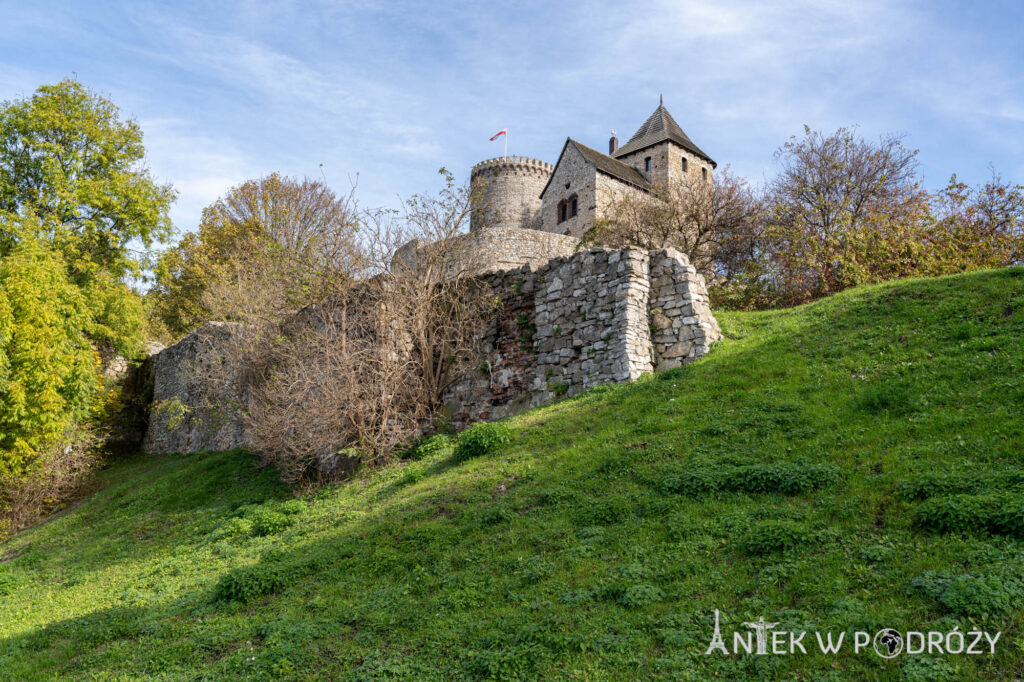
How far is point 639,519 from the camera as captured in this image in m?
6.27

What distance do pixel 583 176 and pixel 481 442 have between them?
1042 inches

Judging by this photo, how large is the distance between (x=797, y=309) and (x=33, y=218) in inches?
830

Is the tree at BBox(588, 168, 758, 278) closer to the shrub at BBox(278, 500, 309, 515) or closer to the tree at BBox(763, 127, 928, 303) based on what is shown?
the tree at BBox(763, 127, 928, 303)

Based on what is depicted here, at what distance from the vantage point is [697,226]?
68.5ft

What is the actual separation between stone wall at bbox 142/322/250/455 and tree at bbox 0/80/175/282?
150 inches

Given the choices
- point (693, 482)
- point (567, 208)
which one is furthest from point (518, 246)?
point (693, 482)

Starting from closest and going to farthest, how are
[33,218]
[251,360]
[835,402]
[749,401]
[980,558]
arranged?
[980,558] → [835,402] → [749,401] → [251,360] → [33,218]

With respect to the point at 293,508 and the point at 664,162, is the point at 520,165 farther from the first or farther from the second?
the point at 293,508

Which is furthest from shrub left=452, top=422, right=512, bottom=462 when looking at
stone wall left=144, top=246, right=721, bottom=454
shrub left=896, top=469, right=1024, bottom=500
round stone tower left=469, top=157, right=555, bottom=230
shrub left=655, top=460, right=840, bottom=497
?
round stone tower left=469, top=157, right=555, bottom=230

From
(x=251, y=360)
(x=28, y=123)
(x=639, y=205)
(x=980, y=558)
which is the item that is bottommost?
(x=980, y=558)

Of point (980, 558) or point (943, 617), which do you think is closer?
point (943, 617)

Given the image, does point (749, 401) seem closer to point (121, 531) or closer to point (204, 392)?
point (121, 531)

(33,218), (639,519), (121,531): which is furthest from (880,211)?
(33,218)

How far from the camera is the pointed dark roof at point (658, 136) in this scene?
37406 millimetres
